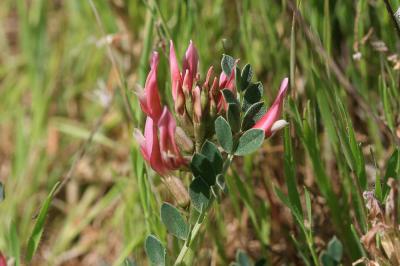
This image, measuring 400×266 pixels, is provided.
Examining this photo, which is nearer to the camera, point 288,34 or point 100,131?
point 288,34

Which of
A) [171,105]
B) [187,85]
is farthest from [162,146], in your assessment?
[171,105]

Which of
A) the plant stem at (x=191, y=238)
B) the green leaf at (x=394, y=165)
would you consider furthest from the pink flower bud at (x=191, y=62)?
the green leaf at (x=394, y=165)

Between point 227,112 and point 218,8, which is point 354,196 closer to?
point 227,112

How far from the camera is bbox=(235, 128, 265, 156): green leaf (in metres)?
1.05

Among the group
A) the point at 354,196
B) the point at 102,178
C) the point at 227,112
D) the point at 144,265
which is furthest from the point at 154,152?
the point at 102,178

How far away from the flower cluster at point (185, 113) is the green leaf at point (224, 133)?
4 cm

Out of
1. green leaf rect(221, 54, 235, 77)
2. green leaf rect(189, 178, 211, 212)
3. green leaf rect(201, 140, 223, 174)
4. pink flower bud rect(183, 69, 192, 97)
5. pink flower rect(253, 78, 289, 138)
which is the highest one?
green leaf rect(221, 54, 235, 77)

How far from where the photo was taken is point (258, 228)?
1520mm

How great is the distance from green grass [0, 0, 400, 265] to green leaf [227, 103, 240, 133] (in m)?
0.15

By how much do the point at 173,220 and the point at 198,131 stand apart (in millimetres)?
143

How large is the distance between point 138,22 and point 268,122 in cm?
134

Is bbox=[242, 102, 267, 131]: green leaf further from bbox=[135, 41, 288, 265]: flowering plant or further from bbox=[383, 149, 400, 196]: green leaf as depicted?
bbox=[383, 149, 400, 196]: green leaf

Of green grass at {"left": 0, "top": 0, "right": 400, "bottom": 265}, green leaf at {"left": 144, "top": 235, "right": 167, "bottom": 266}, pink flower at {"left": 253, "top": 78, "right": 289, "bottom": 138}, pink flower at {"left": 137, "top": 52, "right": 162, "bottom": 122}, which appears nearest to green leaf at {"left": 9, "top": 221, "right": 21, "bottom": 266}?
green grass at {"left": 0, "top": 0, "right": 400, "bottom": 265}

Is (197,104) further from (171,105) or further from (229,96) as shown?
(171,105)
